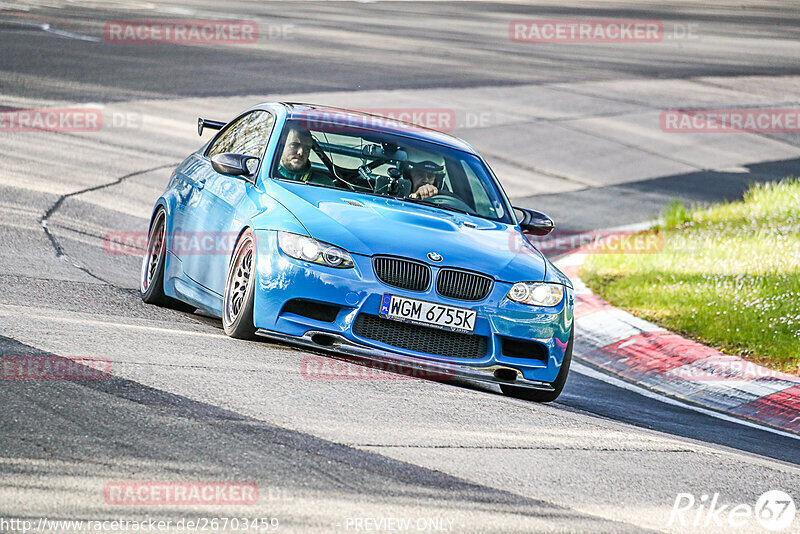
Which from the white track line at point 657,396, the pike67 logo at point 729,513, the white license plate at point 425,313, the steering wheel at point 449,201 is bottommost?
the white track line at point 657,396

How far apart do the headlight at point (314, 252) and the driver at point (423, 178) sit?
138 centimetres

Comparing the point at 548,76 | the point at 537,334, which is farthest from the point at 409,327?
the point at 548,76

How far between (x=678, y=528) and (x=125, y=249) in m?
7.86

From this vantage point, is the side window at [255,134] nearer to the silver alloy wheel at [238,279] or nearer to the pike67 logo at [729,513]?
the silver alloy wheel at [238,279]

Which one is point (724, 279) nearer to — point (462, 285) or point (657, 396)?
point (657, 396)

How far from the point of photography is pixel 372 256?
7.23 metres

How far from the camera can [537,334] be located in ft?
24.5

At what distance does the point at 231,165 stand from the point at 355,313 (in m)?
1.66

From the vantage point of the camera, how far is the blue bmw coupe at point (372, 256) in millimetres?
7176

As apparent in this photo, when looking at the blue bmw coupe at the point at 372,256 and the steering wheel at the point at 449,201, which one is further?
the steering wheel at the point at 449,201
